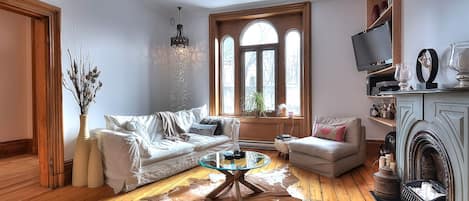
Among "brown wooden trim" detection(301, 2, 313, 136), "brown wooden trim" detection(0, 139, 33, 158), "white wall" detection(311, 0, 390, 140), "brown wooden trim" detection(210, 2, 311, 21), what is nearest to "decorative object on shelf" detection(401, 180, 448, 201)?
"white wall" detection(311, 0, 390, 140)

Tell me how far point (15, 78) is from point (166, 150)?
12.4ft

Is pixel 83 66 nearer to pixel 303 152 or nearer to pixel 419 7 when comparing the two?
pixel 303 152

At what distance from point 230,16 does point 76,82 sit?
122 inches

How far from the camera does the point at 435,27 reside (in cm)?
242

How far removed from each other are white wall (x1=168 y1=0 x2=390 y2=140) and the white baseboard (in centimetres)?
105

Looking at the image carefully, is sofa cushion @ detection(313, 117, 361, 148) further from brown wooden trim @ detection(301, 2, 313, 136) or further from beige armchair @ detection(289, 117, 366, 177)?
brown wooden trim @ detection(301, 2, 313, 136)

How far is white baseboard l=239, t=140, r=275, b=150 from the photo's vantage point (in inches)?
212

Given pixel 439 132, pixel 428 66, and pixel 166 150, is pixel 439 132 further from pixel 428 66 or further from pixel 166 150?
pixel 166 150

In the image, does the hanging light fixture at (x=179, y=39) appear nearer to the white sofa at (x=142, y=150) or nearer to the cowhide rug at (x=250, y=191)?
the white sofa at (x=142, y=150)

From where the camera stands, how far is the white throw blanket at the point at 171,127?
4.34 meters

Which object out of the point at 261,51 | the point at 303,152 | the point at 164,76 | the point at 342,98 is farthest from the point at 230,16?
the point at 303,152

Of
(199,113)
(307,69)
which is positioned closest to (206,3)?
(199,113)

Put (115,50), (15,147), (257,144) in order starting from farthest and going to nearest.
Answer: (257,144)
(15,147)
(115,50)

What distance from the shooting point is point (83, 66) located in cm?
386
